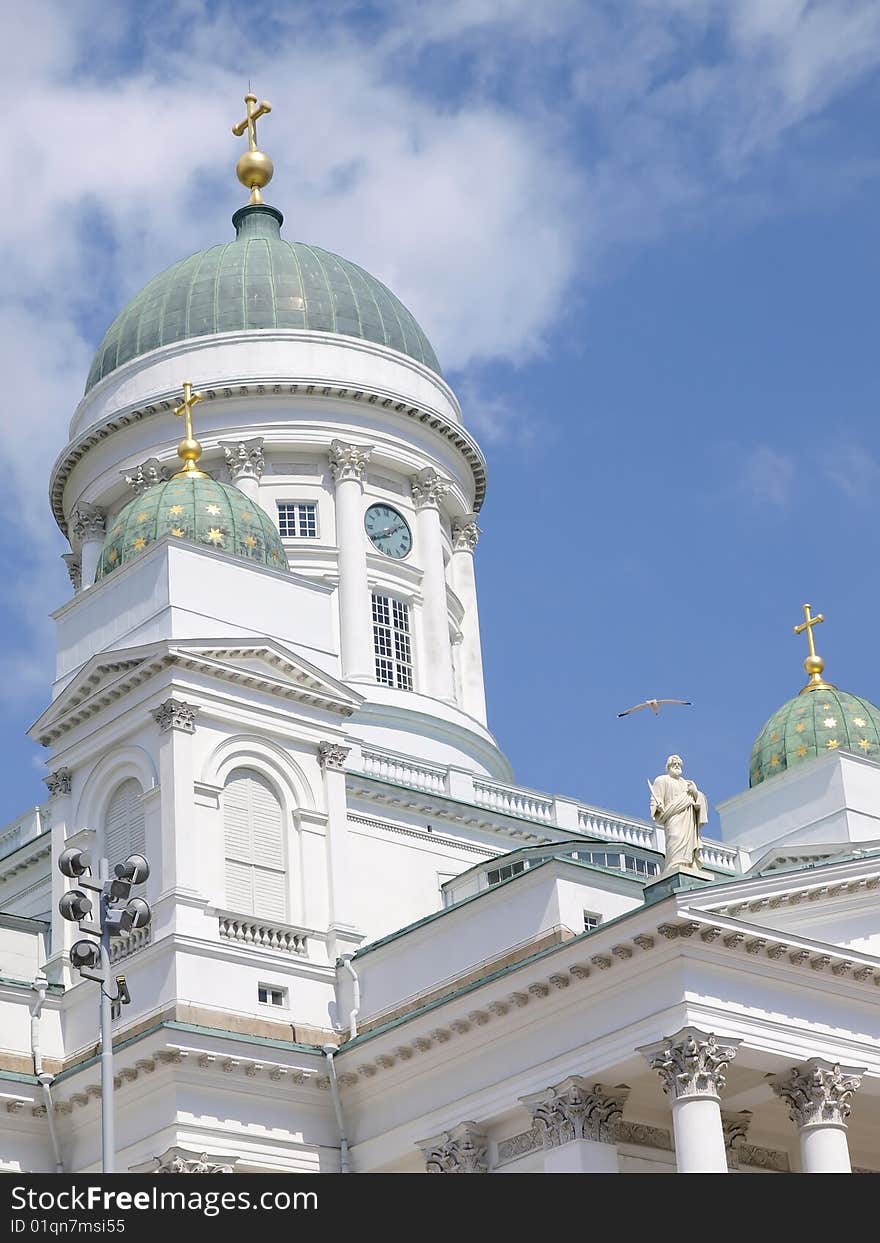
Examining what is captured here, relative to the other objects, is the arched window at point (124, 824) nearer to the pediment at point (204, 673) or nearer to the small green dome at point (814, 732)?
the pediment at point (204, 673)

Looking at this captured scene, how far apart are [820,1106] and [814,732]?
825 inches

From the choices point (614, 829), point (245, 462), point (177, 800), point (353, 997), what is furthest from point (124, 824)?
point (245, 462)

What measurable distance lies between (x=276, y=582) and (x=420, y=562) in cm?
1402

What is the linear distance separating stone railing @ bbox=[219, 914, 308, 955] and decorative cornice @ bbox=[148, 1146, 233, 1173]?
164 inches

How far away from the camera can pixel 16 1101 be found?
39.8m

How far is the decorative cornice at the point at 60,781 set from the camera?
4422cm

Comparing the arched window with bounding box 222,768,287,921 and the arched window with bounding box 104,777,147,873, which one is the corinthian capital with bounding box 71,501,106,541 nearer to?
the arched window with bounding box 104,777,147,873

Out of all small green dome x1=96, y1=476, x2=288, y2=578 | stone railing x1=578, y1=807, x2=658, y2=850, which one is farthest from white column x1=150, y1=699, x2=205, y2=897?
stone railing x1=578, y1=807, x2=658, y2=850

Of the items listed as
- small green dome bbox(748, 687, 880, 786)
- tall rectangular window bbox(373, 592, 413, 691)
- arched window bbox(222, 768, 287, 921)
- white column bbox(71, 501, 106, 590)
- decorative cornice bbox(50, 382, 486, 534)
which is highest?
decorative cornice bbox(50, 382, 486, 534)

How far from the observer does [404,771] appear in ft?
165

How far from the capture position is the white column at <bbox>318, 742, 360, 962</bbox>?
4250 centimetres
